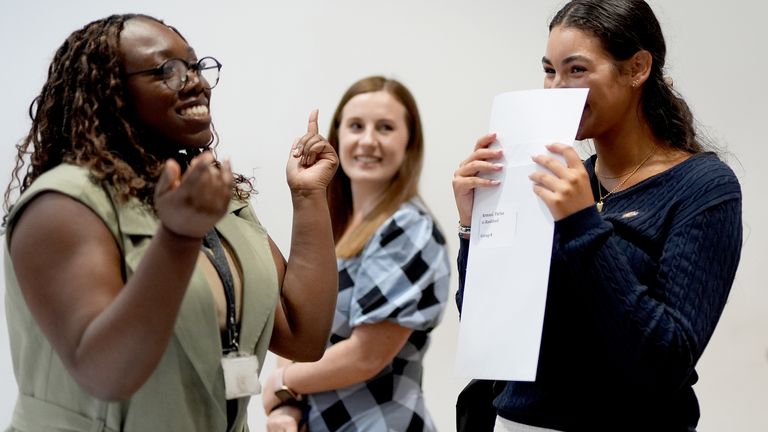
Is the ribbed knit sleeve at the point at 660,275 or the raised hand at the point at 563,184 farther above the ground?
the raised hand at the point at 563,184

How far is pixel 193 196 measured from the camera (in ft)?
3.66

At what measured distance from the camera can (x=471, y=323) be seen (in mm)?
1603

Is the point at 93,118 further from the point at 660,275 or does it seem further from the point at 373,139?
the point at 373,139

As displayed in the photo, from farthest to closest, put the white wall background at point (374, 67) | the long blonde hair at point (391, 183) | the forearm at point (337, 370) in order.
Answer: the white wall background at point (374, 67)
the long blonde hair at point (391, 183)
the forearm at point (337, 370)

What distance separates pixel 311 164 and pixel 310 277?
20 cm

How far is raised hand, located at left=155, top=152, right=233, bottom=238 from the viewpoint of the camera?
1.11m

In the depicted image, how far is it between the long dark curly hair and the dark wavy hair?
76 centimetres

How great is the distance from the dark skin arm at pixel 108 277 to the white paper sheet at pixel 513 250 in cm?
57

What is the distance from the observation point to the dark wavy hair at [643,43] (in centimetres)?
166

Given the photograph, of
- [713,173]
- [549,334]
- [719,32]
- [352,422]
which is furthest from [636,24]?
[719,32]

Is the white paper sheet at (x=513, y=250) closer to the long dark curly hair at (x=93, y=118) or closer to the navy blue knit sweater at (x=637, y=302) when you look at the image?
the navy blue knit sweater at (x=637, y=302)

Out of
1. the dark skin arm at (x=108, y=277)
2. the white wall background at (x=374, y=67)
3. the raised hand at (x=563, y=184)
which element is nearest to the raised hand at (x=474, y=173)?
the raised hand at (x=563, y=184)

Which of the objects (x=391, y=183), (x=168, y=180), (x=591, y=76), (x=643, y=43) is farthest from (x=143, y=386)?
(x=391, y=183)

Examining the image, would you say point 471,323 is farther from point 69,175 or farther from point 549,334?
point 69,175
